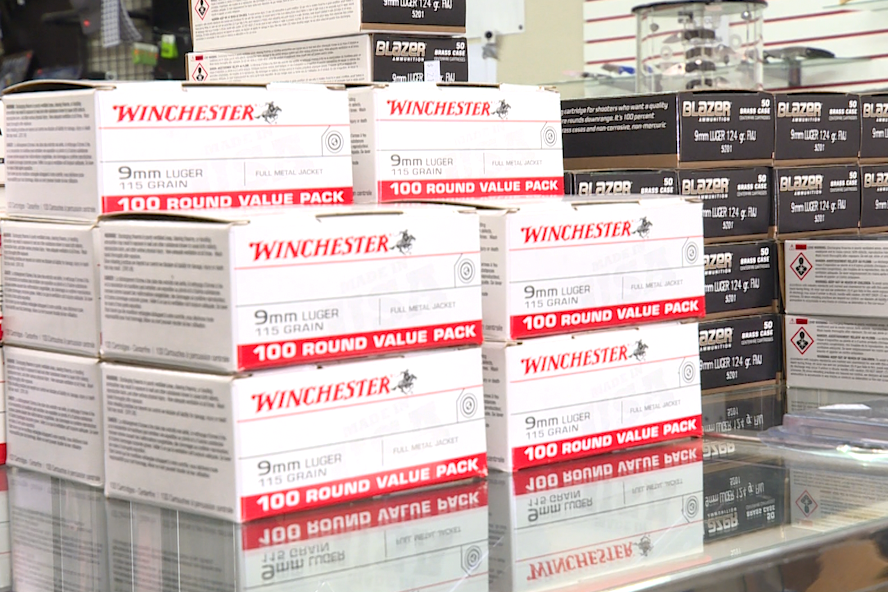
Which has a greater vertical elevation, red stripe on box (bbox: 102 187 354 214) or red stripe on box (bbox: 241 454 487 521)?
red stripe on box (bbox: 102 187 354 214)

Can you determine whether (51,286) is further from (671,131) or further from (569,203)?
(671,131)

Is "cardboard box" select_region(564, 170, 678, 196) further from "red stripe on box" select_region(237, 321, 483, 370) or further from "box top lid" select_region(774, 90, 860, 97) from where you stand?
"red stripe on box" select_region(237, 321, 483, 370)

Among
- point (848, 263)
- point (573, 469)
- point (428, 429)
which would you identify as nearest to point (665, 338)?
point (573, 469)

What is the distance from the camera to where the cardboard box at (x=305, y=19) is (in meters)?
1.53

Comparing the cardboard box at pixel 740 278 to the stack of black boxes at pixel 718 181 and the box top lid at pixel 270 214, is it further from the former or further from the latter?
the box top lid at pixel 270 214

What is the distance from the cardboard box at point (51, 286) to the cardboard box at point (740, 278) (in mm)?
934

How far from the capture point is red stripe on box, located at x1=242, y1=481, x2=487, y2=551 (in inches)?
38.8

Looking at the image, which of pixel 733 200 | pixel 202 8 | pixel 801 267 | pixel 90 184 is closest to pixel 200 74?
pixel 202 8

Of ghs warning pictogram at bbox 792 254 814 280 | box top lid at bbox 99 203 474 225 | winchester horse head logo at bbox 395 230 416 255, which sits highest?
box top lid at bbox 99 203 474 225

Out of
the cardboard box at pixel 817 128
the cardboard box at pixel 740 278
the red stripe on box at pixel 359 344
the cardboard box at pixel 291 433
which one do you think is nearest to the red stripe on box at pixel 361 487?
the cardboard box at pixel 291 433

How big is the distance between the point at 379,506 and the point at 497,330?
0.23 m

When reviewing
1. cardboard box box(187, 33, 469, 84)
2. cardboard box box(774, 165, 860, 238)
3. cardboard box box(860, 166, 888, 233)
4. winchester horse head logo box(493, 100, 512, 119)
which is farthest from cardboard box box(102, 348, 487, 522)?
cardboard box box(860, 166, 888, 233)

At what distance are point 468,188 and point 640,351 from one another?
0.28 metres

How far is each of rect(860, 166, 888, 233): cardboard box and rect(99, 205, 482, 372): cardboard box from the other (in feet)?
3.44
